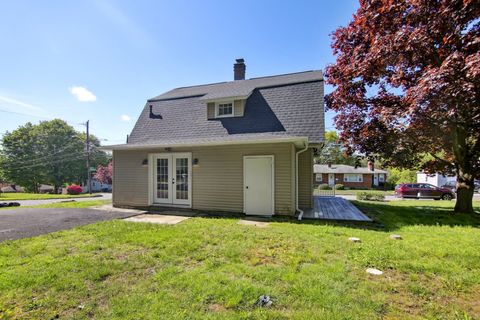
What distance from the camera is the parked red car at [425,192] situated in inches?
746

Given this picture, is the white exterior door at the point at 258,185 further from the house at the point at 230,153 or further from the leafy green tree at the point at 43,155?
the leafy green tree at the point at 43,155

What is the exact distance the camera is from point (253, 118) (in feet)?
31.2

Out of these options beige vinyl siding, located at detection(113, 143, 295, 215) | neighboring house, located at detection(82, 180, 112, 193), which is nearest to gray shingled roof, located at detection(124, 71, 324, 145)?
beige vinyl siding, located at detection(113, 143, 295, 215)

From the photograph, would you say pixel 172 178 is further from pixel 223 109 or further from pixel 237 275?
pixel 237 275

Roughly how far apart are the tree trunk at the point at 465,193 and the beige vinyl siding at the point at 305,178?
559 centimetres

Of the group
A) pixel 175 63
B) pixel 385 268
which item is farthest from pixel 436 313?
pixel 175 63

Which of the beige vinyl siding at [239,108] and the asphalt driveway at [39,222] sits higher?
the beige vinyl siding at [239,108]

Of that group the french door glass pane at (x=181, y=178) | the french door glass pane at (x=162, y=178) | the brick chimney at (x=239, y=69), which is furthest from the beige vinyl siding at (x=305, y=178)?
the brick chimney at (x=239, y=69)

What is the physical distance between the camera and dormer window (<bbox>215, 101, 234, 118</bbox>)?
32.8ft

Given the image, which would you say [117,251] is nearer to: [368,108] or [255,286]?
[255,286]

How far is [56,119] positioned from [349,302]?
48.8 meters

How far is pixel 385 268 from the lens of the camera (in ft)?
11.5

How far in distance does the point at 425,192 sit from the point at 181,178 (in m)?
20.5

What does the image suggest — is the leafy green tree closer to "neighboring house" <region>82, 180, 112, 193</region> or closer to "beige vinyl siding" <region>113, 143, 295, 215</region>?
"neighboring house" <region>82, 180, 112, 193</region>
